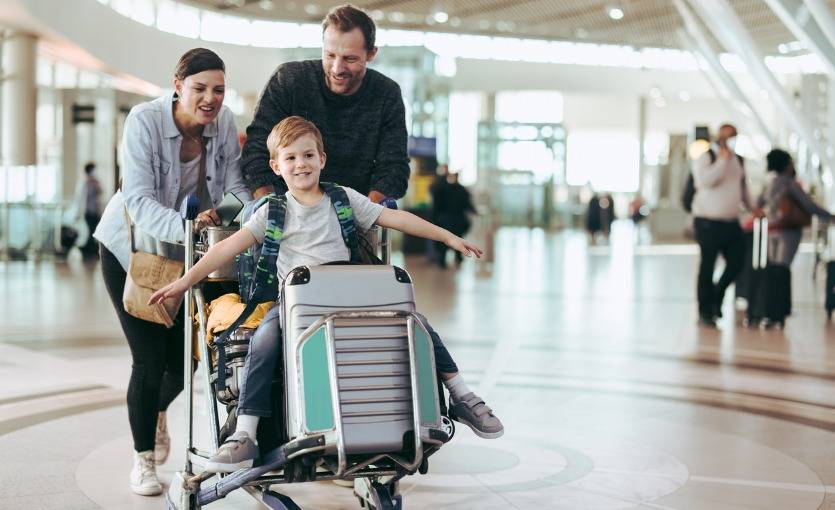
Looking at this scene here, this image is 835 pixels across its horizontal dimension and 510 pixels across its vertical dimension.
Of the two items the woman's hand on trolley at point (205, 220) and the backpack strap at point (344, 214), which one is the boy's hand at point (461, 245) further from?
the woman's hand on trolley at point (205, 220)

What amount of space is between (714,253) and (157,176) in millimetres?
7407

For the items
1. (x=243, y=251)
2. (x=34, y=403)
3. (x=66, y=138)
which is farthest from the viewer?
Result: (x=66, y=138)

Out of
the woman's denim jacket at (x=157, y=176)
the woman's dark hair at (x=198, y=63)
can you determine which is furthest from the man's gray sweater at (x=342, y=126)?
the woman's dark hair at (x=198, y=63)

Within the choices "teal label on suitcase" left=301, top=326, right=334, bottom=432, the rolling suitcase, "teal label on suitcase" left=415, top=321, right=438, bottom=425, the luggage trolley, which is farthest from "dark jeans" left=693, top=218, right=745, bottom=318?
"teal label on suitcase" left=301, top=326, right=334, bottom=432

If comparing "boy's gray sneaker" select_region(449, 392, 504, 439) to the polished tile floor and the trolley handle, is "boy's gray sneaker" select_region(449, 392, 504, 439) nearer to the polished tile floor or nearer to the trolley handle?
the polished tile floor

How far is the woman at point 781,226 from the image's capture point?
35.4 feet

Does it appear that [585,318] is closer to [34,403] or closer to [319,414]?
[34,403]

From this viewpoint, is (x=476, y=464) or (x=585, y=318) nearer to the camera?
(x=476, y=464)

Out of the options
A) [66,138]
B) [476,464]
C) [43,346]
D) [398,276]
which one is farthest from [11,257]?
[398,276]

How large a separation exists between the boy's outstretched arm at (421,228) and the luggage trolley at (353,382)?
0.27 meters

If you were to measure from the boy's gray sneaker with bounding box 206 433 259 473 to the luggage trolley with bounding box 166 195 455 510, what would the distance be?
0.07 metres

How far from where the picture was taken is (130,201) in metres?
4.23

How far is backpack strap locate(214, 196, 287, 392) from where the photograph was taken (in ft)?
12.0

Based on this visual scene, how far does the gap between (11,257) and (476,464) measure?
17564 millimetres
